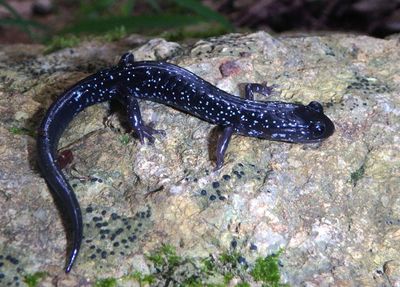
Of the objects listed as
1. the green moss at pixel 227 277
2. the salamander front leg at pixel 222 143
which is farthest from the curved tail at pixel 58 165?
the salamander front leg at pixel 222 143

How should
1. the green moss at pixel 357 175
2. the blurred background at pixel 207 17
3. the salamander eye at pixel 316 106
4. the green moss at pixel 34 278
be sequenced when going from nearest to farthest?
the green moss at pixel 34 278, the green moss at pixel 357 175, the salamander eye at pixel 316 106, the blurred background at pixel 207 17

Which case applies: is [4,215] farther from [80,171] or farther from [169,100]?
[169,100]

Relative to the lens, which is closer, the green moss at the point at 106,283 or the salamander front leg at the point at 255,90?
the green moss at the point at 106,283

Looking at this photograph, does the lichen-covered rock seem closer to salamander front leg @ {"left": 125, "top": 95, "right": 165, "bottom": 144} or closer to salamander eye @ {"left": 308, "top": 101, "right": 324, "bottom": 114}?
salamander front leg @ {"left": 125, "top": 95, "right": 165, "bottom": 144}

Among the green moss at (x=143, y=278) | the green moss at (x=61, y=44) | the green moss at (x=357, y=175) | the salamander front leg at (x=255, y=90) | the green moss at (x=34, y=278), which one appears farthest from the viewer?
the green moss at (x=61, y=44)

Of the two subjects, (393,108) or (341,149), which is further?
(393,108)

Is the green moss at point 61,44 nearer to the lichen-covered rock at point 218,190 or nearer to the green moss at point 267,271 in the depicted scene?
the lichen-covered rock at point 218,190

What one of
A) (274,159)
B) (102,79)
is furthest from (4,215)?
(274,159)
